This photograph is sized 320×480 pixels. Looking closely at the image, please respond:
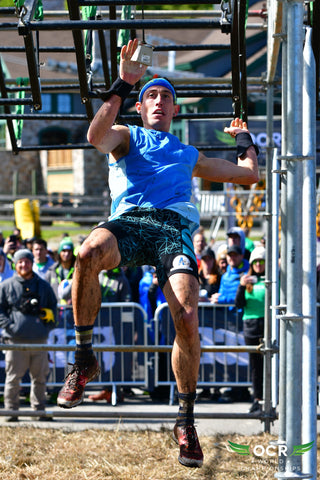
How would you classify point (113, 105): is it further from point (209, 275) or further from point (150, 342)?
point (209, 275)

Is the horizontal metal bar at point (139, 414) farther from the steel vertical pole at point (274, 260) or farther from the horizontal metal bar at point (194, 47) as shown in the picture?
the horizontal metal bar at point (194, 47)

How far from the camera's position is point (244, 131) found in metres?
4.60

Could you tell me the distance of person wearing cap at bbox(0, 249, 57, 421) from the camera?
26.1ft

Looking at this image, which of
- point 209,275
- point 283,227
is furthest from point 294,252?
point 209,275

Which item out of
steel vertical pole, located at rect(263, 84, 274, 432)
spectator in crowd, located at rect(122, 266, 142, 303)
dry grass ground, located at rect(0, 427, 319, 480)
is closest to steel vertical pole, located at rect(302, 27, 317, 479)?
dry grass ground, located at rect(0, 427, 319, 480)

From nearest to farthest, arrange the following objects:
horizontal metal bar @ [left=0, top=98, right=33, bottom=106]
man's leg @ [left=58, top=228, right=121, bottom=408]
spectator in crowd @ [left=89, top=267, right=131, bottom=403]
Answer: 1. man's leg @ [left=58, top=228, right=121, bottom=408]
2. horizontal metal bar @ [left=0, top=98, right=33, bottom=106]
3. spectator in crowd @ [left=89, top=267, right=131, bottom=403]

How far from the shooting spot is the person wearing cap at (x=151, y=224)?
153 inches

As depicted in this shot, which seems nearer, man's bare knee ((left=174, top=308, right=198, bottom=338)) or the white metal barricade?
man's bare knee ((left=174, top=308, right=198, bottom=338))

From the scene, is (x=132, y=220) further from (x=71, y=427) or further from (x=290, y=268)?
(x=71, y=427)

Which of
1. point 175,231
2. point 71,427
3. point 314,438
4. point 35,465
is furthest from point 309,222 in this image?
point 71,427

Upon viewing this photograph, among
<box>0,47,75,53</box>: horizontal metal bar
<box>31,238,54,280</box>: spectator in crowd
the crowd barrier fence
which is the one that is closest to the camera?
<box>0,47,75,53</box>: horizontal metal bar

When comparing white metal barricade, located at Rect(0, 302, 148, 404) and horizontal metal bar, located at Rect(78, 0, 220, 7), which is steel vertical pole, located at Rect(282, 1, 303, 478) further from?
white metal barricade, located at Rect(0, 302, 148, 404)

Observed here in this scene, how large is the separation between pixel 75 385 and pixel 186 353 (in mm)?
626

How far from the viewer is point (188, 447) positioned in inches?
151
